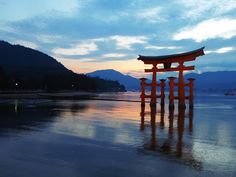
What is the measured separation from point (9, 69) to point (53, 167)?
16377 centimetres

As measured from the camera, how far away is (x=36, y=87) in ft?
317

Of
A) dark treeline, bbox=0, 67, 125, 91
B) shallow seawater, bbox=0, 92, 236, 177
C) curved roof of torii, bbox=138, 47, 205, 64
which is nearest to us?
shallow seawater, bbox=0, 92, 236, 177

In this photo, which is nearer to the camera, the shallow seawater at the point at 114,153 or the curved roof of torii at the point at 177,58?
the shallow seawater at the point at 114,153

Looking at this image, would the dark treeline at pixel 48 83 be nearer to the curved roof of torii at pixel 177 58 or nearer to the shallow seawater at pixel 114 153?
the curved roof of torii at pixel 177 58

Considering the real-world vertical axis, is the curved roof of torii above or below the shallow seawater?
above

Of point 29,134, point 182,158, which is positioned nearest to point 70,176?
point 182,158

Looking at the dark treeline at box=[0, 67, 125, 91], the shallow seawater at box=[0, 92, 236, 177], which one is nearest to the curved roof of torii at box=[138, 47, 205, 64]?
the shallow seawater at box=[0, 92, 236, 177]

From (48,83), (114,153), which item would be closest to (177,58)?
(114,153)

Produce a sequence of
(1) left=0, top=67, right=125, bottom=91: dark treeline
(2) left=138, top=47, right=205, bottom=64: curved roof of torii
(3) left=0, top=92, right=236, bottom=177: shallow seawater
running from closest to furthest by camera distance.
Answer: (3) left=0, top=92, right=236, bottom=177: shallow seawater, (2) left=138, top=47, right=205, bottom=64: curved roof of torii, (1) left=0, top=67, right=125, bottom=91: dark treeline

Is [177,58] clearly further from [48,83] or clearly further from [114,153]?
[48,83]

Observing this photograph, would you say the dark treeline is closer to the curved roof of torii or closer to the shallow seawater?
the curved roof of torii

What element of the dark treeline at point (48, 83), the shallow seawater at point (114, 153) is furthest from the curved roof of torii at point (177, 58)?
the dark treeline at point (48, 83)

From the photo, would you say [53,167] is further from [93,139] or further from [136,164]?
[93,139]

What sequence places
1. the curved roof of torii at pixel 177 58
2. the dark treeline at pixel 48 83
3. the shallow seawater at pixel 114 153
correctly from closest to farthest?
1. the shallow seawater at pixel 114 153
2. the curved roof of torii at pixel 177 58
3. the dark treeline at pixel 48 83
